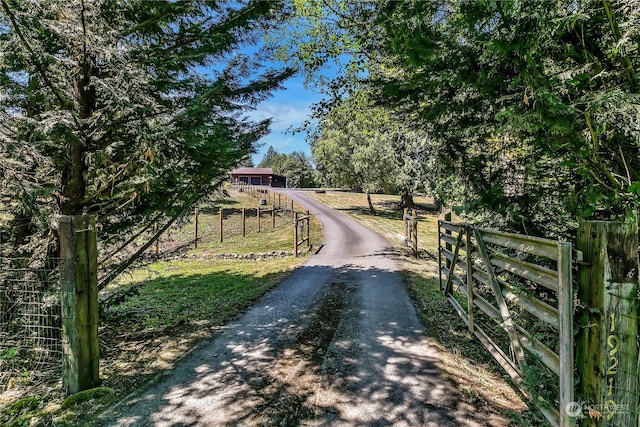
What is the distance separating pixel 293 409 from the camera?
2.75 meters

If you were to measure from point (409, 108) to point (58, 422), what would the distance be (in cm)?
462

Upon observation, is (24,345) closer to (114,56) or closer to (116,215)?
(116,215)

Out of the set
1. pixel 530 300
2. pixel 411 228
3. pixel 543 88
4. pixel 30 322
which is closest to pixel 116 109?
pixel 30 322

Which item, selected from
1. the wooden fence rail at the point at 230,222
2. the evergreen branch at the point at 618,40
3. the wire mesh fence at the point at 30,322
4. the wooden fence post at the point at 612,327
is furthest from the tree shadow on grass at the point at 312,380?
the wooden fence rail at the point at 230,222

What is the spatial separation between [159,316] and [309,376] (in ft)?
10.9

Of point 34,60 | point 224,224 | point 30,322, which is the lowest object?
point 30,322

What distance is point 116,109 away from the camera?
3.43 m

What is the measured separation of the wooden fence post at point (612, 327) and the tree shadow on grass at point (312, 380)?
90cm

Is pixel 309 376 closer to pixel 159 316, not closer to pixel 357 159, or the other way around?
pixel 159 316

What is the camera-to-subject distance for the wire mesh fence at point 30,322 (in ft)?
11.1

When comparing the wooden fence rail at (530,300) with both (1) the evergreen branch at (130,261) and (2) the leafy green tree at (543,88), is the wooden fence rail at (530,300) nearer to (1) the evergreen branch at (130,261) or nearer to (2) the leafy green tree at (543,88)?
(2) the leafy green tree at (543,88)

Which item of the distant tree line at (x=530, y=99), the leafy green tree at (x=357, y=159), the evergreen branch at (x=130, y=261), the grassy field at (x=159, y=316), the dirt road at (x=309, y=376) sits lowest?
the grassy field at (x=159, y=316)

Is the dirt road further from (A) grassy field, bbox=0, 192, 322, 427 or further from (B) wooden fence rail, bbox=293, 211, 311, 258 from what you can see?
(B) wooden fence rail, bbox=293, 211, 311, 258

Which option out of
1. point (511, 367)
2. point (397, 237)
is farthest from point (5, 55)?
point (397, 237)
